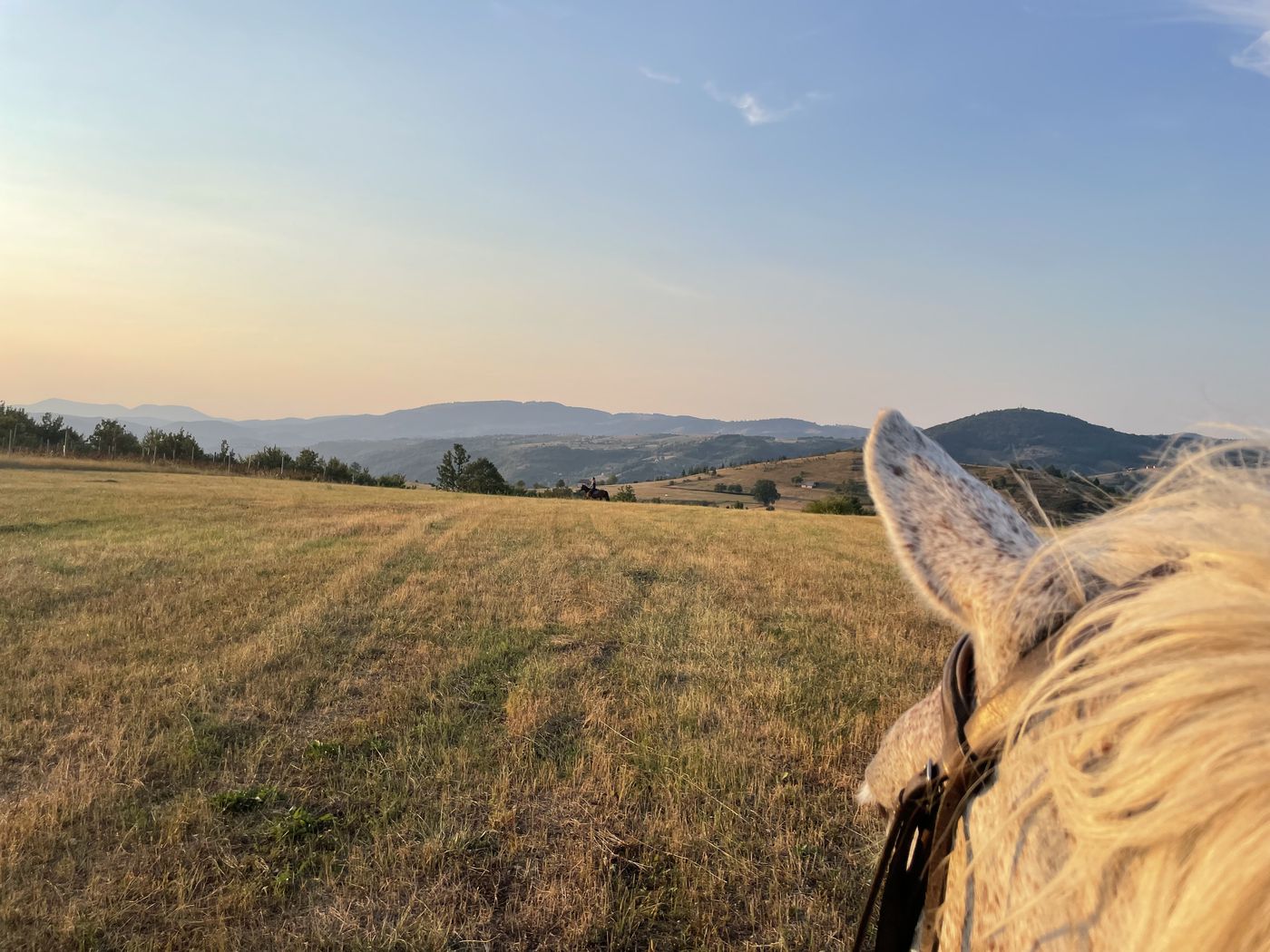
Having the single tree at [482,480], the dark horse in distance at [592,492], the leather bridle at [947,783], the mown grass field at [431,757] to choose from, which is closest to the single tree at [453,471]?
the single tree at [482,480]

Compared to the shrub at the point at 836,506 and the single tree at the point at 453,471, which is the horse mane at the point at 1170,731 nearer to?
the shrub at the point at 836,506

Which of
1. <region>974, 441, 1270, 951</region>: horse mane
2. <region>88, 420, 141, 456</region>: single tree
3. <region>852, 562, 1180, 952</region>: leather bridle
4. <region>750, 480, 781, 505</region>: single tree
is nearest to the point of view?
<region>974, 441, 1270, 951</region>: horse mane

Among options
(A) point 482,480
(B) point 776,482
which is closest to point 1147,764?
(A) point 482,480

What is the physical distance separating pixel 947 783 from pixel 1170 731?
1.24 feet

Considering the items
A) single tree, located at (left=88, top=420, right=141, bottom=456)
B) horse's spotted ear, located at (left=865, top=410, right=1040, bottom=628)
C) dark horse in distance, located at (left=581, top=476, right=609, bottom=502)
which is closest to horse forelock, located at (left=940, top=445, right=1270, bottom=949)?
horse's spotted ear, located at (left=865, top=410, right=1040, bottom=628)

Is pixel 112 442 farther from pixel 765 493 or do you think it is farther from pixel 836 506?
pixel 765 493

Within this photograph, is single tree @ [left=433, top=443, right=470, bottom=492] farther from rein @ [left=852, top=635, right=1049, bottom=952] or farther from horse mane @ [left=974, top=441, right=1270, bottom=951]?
horse mane @ [left=974, top=441, right=1270, bottom=951]

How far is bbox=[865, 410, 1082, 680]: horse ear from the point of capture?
926mm

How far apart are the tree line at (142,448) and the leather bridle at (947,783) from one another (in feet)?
146

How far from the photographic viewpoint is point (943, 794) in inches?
37.1

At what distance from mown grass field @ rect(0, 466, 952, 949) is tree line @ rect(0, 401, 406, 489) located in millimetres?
36762

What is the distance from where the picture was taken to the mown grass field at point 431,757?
2.99 m

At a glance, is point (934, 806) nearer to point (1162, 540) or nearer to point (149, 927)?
point (1162, 540)

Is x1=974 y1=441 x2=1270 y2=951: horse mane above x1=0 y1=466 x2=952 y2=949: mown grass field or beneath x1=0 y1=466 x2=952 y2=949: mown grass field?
above
